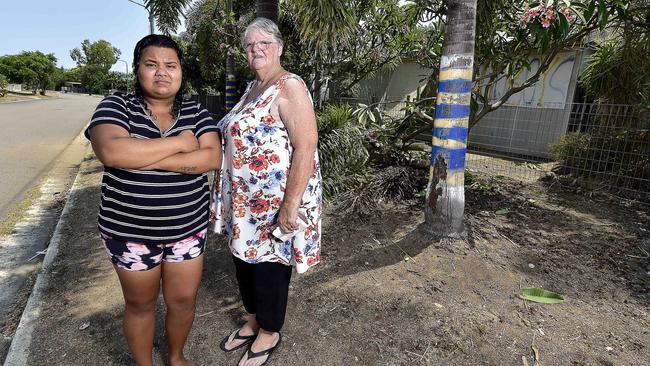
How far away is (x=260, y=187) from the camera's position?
2014mm

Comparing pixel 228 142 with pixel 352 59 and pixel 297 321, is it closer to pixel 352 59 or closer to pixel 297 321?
pixel 297 321

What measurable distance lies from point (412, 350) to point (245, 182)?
1.38m

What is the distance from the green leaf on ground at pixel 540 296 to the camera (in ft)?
9.46

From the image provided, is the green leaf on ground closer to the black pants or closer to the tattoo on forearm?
the black pants

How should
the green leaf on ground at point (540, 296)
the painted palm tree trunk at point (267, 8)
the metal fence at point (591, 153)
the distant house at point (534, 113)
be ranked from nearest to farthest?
1. the green leaf on ground at point (540, 296)
2. the painted palm tree trunk at point (267, 8)
3. the metal fence at point (591, 153)
4. the distant house at point (534, 113)

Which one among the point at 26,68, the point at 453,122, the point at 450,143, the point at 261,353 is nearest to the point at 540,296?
the point at 450,143

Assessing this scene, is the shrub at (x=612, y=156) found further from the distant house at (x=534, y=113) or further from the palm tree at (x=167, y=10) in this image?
the palm tree at (x=167, y=10)

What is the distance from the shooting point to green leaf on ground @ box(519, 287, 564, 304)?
2.88 meters

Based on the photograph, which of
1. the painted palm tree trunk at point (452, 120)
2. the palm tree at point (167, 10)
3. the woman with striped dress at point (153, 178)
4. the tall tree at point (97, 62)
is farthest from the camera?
the tall tree at point (97, 62)

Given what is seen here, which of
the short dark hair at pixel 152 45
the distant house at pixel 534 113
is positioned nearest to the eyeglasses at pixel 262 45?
the short dark hair at pixel 152 45

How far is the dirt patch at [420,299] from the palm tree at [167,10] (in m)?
6.52

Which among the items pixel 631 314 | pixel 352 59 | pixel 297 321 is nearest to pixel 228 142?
pixel 297 321

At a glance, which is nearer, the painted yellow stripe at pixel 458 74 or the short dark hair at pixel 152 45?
the short dark hair at pixel 152 45

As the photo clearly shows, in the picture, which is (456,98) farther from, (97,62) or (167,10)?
(97,62)
